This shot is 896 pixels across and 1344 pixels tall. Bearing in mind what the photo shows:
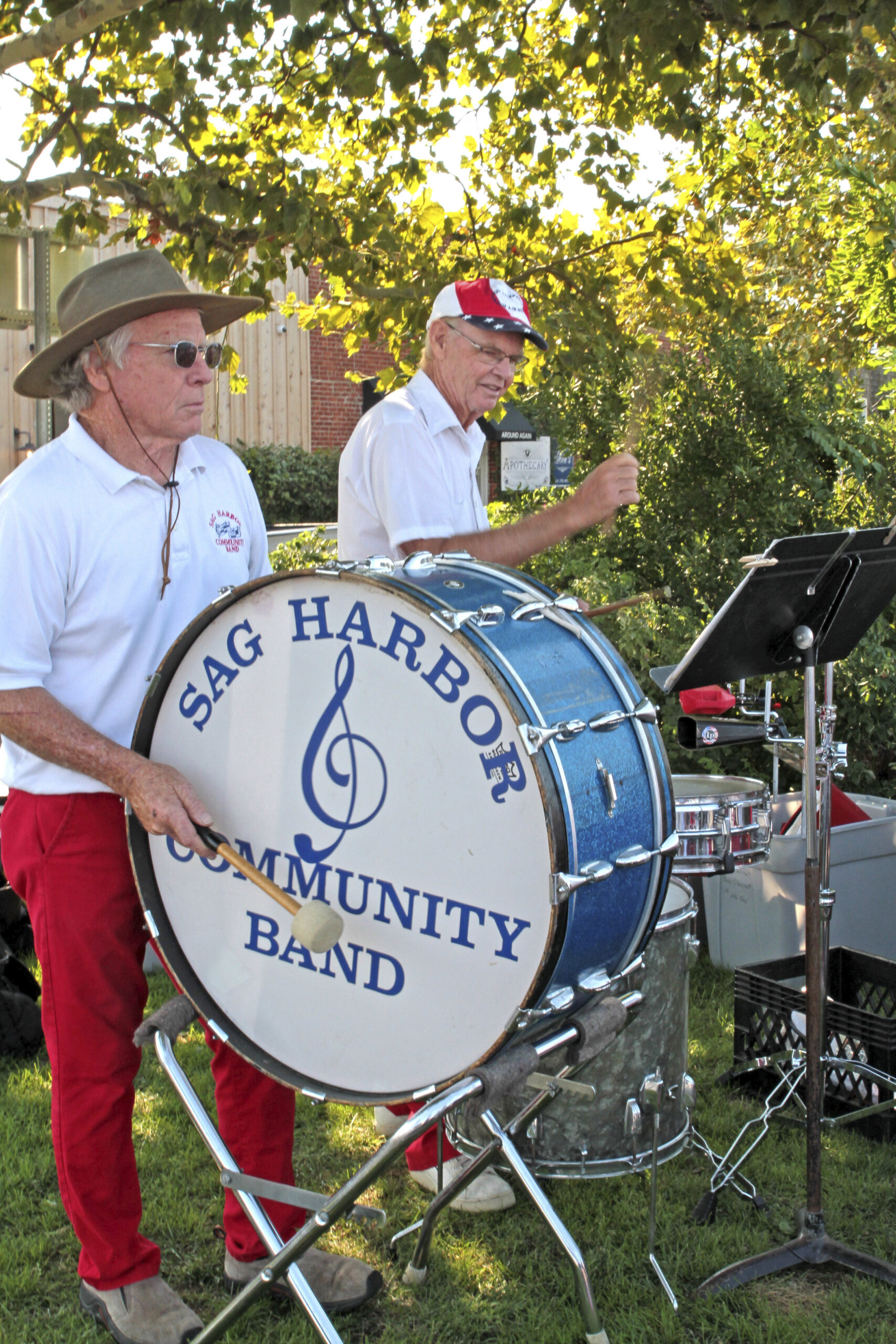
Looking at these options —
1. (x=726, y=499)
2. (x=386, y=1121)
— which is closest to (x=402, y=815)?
(x=386, y=1121)

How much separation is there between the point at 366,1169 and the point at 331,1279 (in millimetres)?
842

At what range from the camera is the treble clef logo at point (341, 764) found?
1.90 meters

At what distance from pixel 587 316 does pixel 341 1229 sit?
4.86m

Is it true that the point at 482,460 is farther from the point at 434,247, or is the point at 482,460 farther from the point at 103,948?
the point at 103,948

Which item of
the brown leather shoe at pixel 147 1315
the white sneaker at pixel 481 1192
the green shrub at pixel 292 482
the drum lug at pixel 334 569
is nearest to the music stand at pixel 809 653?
the white sneaker at pixel 481 1192

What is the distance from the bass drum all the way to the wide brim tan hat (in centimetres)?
66

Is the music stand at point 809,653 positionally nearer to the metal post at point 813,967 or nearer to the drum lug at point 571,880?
the metal post at point 813,967

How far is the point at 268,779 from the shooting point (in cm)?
204

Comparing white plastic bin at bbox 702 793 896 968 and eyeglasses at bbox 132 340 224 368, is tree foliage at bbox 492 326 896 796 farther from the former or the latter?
eyeglasses at bbox 132 340 224 368

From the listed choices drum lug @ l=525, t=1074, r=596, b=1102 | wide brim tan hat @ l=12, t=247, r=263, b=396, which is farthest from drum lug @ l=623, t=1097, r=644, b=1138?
wide brim tan hat @ l=12, t=247, r=263, b=396

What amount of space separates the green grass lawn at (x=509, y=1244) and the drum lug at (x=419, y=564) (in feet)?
5.19

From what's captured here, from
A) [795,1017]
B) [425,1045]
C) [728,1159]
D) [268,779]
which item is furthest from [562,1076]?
[795,1017]

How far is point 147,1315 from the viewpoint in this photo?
7.57 feet

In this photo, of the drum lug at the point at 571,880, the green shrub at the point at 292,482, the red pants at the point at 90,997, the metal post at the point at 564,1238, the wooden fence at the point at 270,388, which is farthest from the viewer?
the wooden fence at the point at 270,388
